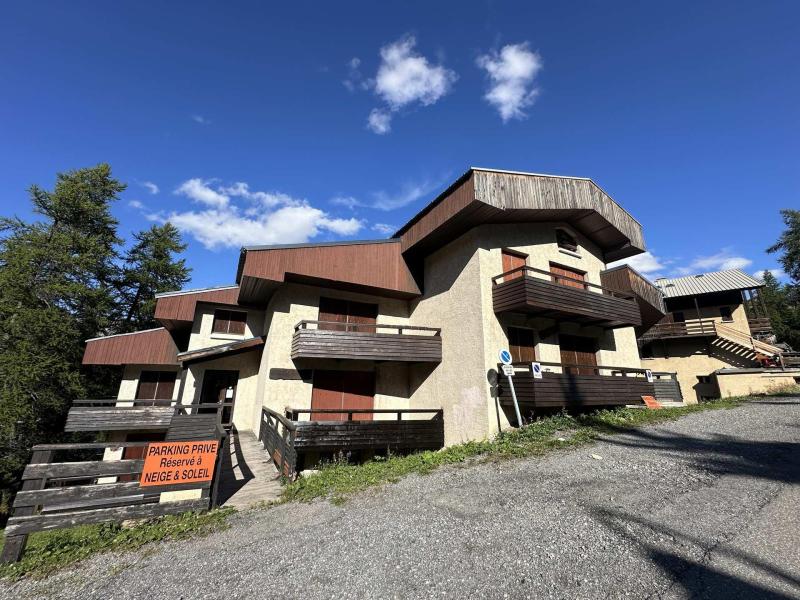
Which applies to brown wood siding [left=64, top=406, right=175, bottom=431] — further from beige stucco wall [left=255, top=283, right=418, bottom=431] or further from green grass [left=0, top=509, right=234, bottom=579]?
Result: green grass [left=0, top=509, right=234, bottom=579]

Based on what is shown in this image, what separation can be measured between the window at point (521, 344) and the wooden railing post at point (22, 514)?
13.2 m

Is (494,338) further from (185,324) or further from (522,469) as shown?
(185,324)

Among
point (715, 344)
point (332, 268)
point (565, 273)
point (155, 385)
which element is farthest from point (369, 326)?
point (715, 344)

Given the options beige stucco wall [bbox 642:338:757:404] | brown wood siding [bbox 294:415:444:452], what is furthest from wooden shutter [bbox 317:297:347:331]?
beige stucco wall [bbox 642:338:757:404]

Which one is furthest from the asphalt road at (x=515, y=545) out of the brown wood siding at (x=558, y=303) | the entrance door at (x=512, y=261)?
the entrance door at (x=512, y=261)

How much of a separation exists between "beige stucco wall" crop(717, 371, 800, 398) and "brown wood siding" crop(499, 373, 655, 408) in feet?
43.0

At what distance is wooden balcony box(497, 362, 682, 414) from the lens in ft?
39.4

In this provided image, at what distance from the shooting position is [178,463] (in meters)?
6.82

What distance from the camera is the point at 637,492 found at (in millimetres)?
6363

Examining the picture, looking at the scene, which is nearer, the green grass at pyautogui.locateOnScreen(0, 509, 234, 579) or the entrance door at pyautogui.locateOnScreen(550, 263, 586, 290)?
the green grass at pyautogui.locateOnScreen(0, 509, 234, 579)

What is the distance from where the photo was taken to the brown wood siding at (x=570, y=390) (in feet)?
39.3

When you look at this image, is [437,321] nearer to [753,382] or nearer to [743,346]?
[753,382]

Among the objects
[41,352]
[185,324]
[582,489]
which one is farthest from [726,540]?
[41,352]

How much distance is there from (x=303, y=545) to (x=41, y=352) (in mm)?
25291
